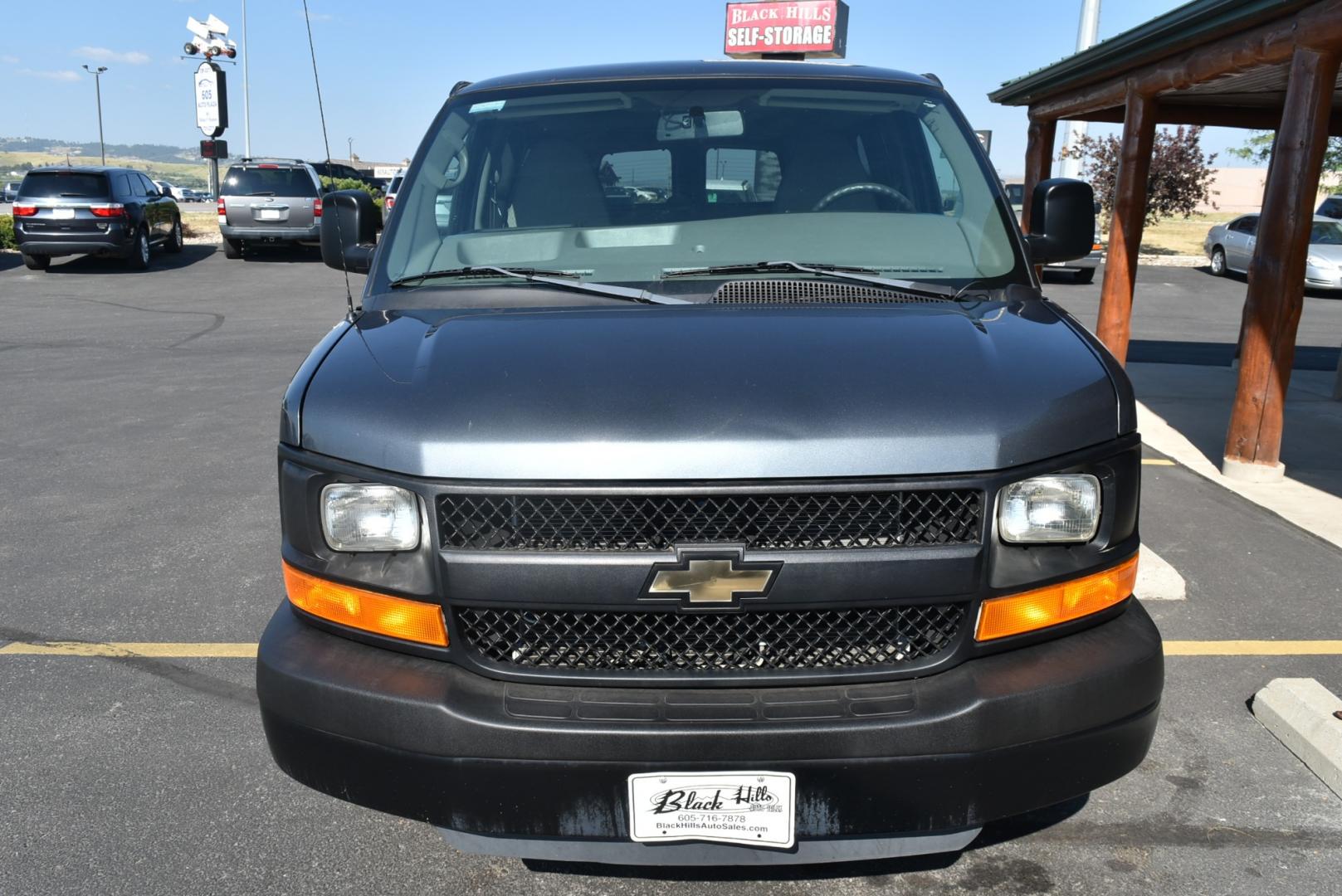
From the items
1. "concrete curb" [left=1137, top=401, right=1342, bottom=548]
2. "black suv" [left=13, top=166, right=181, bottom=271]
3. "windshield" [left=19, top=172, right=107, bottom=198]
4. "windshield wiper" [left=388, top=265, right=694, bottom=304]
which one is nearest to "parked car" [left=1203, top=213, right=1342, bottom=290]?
"concrete curb" [left=1137, top=401, right=1342, bottom=548]

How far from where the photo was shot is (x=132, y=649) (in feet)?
14.9

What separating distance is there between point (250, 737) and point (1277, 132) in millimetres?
7762

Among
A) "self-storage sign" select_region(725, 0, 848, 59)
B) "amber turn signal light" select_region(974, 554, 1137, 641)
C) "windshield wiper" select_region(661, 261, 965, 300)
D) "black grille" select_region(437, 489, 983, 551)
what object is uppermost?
"self-storage sign" select_region(725, 0, 848, 59)

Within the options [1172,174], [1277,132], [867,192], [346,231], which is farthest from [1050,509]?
[1172,174]

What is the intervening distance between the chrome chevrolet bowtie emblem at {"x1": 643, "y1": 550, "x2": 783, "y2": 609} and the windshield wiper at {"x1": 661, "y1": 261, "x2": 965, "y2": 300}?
1122mm

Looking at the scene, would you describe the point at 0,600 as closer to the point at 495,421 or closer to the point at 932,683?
the point at 495,421

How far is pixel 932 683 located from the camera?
2416 mm

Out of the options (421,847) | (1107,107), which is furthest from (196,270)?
(421,847)

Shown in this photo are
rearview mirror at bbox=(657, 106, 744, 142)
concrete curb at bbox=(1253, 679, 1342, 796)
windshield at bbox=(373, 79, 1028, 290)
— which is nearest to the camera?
windshield at bbox=(373, 79, 1028, 290)

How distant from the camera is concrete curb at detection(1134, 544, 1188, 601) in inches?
200

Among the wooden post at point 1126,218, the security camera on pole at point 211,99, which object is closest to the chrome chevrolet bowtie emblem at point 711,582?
the wooden post at point 1126,218

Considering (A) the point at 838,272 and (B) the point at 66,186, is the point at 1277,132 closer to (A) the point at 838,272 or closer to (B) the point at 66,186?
(A) the point at 838,272

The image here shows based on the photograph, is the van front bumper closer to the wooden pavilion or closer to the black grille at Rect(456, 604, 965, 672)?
the black grille at Rect(456, 604, 965, 672)

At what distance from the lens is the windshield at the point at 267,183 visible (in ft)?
74.0
